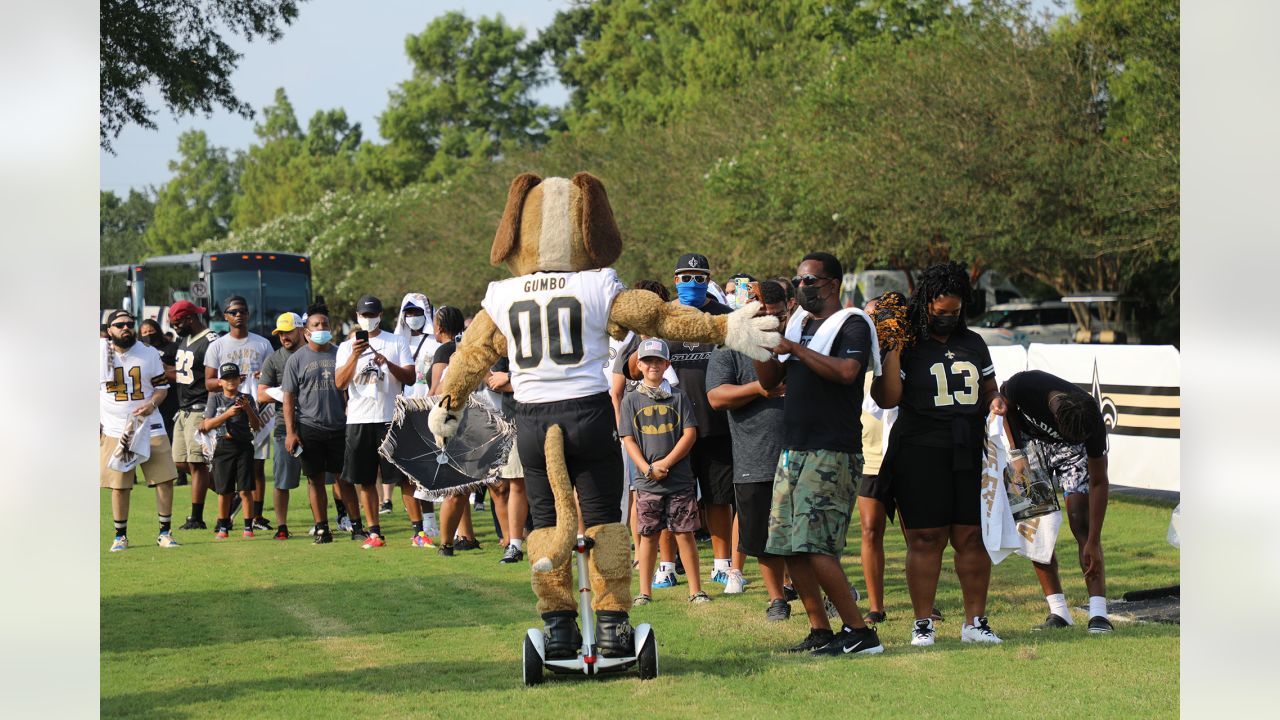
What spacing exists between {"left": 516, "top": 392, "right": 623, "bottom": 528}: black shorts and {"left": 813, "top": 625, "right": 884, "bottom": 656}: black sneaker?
1322 mm

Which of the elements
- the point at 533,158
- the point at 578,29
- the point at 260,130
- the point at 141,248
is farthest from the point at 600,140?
the point at 141,248

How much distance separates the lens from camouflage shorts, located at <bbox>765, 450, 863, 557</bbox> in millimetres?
7051

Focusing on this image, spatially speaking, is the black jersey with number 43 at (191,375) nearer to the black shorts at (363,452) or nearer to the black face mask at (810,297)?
the black shorts at (363,452)

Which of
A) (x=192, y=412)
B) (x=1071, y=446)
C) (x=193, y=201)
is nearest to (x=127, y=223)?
(x=193, y=201)

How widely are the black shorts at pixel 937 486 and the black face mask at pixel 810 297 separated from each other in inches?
37.3

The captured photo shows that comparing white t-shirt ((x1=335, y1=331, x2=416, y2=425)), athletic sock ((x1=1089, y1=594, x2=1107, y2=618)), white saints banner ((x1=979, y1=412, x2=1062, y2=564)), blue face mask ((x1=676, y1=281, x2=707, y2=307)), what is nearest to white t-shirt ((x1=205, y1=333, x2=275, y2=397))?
white t-shirt ((x1=335, y1=331, x2=416, y2=425))

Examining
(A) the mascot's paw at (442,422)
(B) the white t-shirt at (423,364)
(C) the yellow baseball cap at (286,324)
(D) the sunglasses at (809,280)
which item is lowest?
(A) the mascot's paw at (442,422)

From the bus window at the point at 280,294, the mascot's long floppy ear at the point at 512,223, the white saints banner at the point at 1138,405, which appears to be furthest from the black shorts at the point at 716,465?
the bus window at the point at 280,294

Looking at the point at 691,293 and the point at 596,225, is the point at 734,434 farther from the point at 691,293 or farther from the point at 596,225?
the point at 596,225

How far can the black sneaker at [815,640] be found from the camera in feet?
24.2

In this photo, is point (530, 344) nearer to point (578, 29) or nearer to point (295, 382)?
point (295, 382)

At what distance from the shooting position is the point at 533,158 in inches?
1999
